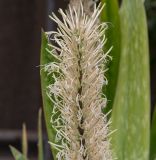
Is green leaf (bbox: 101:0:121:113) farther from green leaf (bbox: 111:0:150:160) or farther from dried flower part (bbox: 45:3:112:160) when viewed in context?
dried flower part (bbox: 45:3:112:160)

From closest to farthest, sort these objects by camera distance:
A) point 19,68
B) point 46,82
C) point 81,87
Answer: point 81,87 < point 46,82 < point 19,68

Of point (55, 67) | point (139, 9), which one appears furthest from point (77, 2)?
point (55, 67)

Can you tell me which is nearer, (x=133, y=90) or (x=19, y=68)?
(x=133, y=90)

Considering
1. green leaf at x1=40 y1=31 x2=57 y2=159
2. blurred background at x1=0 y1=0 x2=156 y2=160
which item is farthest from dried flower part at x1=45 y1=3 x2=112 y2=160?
blurred background at x1=0 y1=0 x2=156 y2=160

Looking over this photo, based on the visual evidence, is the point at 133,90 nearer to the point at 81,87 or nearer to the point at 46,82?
the point at 46,82

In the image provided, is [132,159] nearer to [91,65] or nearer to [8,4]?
[91,65]

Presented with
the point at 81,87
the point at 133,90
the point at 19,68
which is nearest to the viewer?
the point at 81,87

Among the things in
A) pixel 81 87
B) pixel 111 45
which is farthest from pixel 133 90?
pixel 81 87
